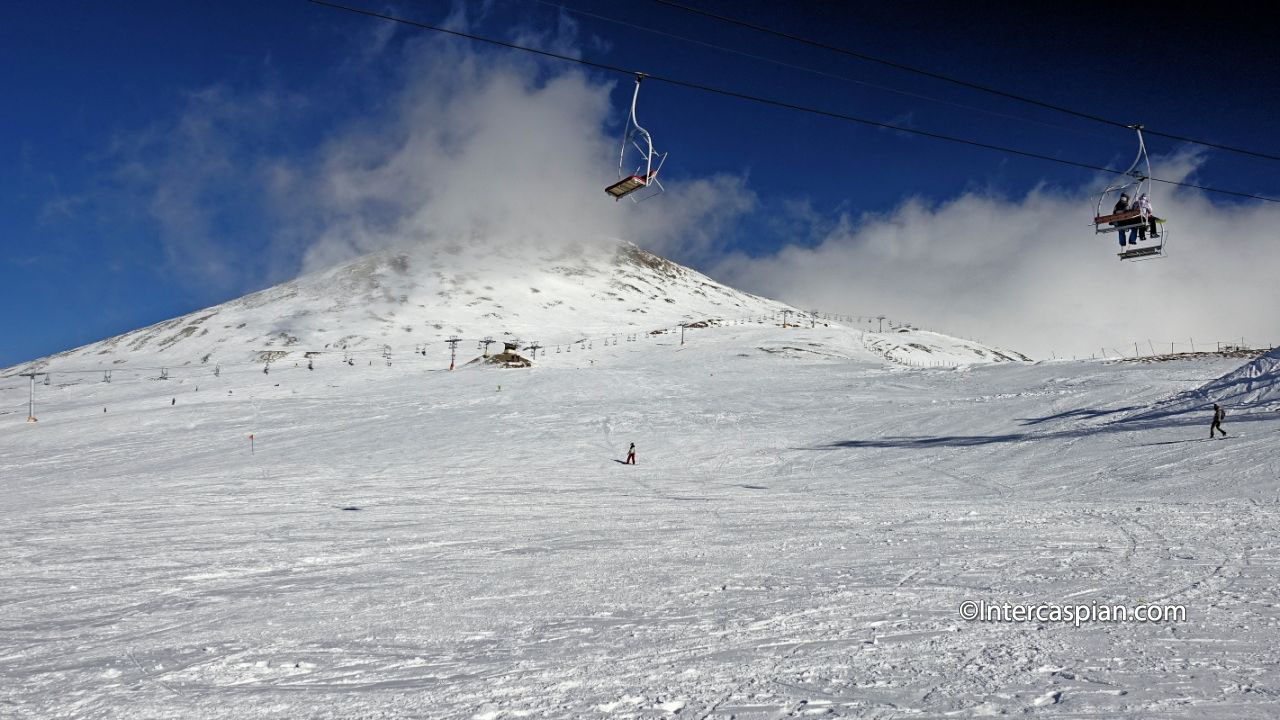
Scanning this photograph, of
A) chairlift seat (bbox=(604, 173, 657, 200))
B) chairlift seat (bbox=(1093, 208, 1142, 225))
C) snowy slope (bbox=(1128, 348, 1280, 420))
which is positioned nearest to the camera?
chairlift seat (bbox=(604, 173, 657, 200))

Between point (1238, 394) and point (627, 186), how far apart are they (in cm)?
3016

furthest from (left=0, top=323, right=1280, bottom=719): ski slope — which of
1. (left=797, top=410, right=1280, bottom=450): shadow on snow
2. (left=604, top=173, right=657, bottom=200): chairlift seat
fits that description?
(left=604, top=173, right=657, bottom=200): chairlift seat

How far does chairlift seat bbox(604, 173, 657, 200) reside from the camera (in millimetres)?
15727

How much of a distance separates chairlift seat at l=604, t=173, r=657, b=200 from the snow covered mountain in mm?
72765

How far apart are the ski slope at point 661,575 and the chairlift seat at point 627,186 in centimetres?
720

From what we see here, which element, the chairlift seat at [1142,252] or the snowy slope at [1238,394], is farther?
the snowy slope at [1238,394]

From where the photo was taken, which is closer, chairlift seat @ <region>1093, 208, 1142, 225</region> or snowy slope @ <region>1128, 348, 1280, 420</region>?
chairlift seat @ <region>1093, 208, 1142, 225</region>

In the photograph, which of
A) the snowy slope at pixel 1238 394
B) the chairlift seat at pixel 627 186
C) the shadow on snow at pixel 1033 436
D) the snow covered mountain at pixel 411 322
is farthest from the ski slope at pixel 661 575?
the snow covered mountain at pixel 411 322

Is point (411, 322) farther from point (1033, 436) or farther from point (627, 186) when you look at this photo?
point (627, 186)

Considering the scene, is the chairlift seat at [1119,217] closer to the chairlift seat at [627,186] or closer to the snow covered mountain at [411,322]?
the chairlift seat at [627,186]

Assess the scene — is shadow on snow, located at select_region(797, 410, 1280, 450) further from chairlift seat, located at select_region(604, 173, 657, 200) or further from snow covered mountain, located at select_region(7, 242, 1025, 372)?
snow covered mountain, located at select_region(7, 242, 1025, 372)

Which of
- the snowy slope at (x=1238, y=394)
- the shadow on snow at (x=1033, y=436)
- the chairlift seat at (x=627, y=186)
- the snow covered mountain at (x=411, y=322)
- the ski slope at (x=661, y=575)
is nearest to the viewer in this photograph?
the ski slope at (x=661, y=575)

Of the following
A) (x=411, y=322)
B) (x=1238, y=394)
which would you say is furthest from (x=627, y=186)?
(x=411, y=322)

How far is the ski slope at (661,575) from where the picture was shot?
21.7 feet
